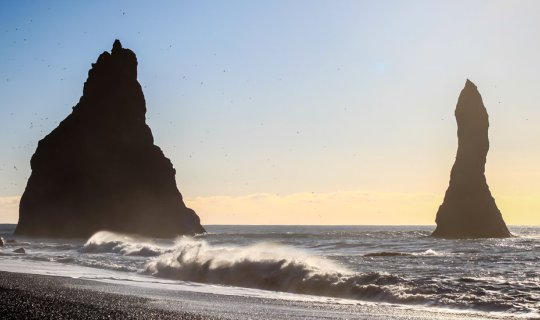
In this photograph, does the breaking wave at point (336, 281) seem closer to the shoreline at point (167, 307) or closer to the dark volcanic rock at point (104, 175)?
the shoreline at point (167, 307)

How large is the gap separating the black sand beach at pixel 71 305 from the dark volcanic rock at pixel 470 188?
93.6m

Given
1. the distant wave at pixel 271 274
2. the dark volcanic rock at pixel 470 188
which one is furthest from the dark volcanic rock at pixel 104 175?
the distant wave at pixel 271 274

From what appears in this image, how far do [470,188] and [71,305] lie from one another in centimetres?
10176

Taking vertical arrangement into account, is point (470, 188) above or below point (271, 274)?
above

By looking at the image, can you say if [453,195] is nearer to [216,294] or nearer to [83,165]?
[83,165]

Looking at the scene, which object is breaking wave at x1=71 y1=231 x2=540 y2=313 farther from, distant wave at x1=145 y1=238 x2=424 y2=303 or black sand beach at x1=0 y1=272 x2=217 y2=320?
black sand beach at x1=0 y1=272 x2=217 y2=320

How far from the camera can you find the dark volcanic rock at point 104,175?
114375mm

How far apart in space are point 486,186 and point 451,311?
97.6 metres

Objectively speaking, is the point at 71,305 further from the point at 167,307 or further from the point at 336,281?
the point at 336,281

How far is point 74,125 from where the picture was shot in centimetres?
12138

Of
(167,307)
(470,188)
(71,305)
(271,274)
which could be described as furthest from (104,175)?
(71,305)

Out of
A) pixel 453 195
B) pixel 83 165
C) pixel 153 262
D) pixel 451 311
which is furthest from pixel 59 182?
pixel 451 311

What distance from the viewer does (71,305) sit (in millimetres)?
12625

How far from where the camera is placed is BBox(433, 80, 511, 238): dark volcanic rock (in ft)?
338
